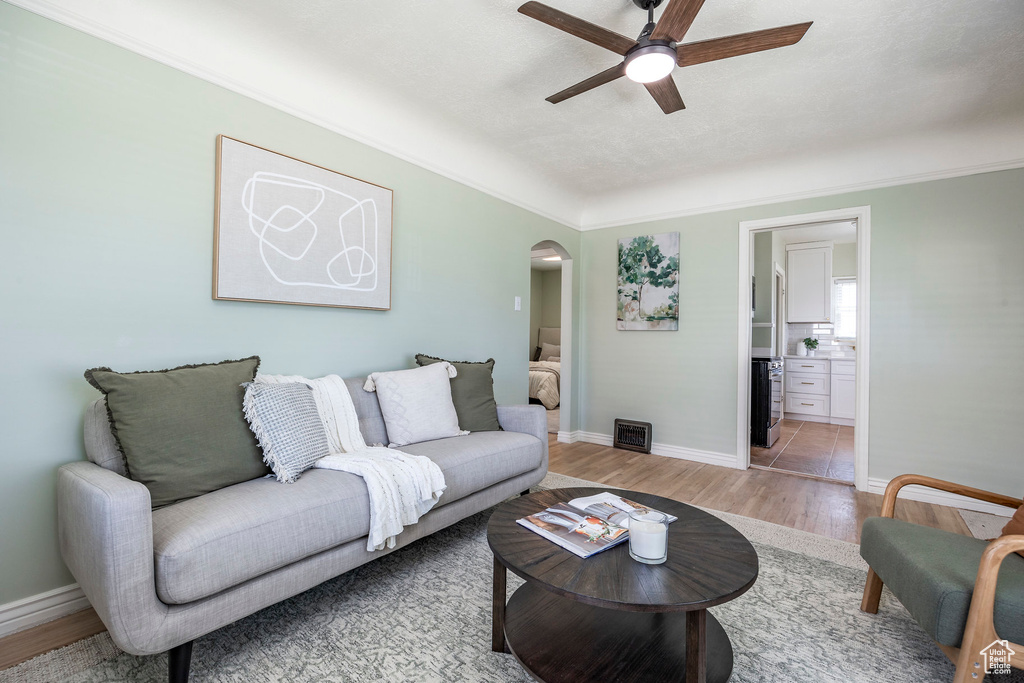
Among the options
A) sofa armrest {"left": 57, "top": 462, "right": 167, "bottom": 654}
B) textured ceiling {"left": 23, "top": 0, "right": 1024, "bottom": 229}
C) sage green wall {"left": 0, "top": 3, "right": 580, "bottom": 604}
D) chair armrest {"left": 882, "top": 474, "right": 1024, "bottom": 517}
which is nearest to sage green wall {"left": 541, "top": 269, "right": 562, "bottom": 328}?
textured ceiling {"left": 23, "top": 0, "right": 1024, "bottom": 229}

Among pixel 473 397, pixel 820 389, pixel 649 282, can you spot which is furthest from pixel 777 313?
pixel 473 397

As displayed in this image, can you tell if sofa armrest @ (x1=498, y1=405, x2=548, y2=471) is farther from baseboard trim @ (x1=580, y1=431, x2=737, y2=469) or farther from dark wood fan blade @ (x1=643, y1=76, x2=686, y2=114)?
baseboard trim @ (x1=580, y1=431, x2=737, y2=469)

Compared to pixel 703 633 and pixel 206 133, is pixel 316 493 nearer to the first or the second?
pixel 703 633

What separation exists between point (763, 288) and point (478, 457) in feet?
16.2

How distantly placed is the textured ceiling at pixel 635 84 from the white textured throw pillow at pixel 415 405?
1.72 meters

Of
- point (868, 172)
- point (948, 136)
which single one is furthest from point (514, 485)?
point (948, 136)

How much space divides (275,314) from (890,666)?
2936mm

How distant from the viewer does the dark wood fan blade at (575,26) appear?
1.70 metres

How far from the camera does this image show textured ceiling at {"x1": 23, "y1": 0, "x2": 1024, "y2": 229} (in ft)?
6.83

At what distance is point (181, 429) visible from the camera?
167cm

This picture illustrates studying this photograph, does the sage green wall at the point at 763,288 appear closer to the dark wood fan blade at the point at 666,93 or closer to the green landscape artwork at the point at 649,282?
the green landscape artwork at the point at 649,282

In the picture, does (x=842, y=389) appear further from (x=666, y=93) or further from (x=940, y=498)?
(x=666, y=93)

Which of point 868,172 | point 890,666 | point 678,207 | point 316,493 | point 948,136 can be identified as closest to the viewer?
point 890,666

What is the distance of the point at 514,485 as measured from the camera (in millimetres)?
2646
